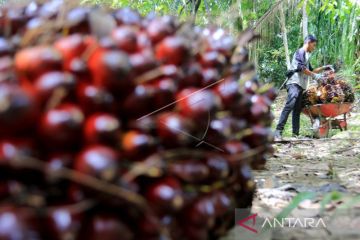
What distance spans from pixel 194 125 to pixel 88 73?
0.21 meters

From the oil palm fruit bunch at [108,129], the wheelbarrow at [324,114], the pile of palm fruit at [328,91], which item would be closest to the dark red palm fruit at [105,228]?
the oil palm fruit bunch at [108,129]

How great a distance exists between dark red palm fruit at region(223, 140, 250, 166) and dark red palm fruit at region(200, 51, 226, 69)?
0.17m

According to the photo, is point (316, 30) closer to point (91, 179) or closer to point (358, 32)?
point (358, 32)

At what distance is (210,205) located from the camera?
0.74 metres

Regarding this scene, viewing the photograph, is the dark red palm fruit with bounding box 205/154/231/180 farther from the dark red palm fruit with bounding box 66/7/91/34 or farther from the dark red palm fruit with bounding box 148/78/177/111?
the dark red palm fruit with bounding box 66/7/91/34

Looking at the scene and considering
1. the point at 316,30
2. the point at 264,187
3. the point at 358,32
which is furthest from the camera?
the point at 316,30

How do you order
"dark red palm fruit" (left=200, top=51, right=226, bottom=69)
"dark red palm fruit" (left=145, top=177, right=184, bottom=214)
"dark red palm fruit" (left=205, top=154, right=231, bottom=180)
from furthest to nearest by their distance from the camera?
"dark red palm fruit" (left=200, top=51, right=226, bottom=69) < "dark red palm fruit" (left=205, top=154, right=231, bottom=180) < "dark red palm fruit" (left=145, top=177, right=184, bottom=214)

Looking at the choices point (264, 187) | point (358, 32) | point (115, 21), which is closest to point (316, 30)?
point (358, 32)

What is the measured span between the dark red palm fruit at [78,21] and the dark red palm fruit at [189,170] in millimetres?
293

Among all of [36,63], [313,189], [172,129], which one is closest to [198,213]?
[172,129]

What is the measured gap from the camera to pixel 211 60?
34.4 inches

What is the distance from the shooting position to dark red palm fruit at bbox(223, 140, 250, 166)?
85 centimetres

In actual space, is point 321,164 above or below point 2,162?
below

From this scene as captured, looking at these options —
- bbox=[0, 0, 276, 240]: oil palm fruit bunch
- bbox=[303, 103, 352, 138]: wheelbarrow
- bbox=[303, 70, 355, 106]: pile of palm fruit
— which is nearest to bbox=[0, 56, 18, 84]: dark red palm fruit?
bbox=[0, 0, 276, 240]: oil palm fruit bunch
